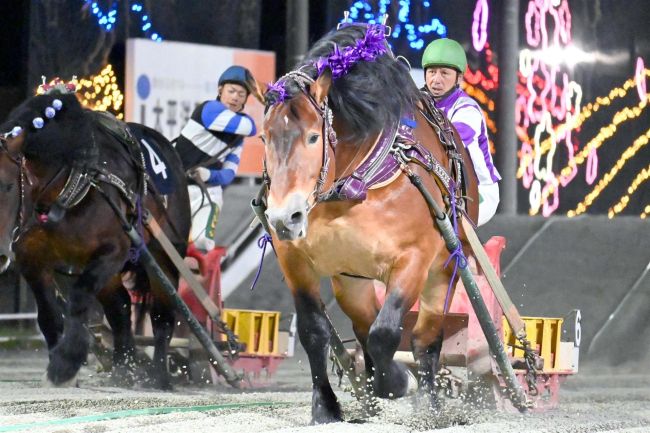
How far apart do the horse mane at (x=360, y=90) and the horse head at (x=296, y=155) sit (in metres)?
0.19

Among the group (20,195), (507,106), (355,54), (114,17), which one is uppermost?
(114,17)

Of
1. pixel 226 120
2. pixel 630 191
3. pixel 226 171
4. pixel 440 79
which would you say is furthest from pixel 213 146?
pixel 630 191

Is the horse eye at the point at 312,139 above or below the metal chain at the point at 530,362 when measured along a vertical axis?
above

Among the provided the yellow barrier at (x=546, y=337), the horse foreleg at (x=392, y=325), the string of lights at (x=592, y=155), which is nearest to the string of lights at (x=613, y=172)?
the string of lights at (x=592, y=155)

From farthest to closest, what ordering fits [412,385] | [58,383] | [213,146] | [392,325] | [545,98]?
[545,98]
[213,146]
[58,383]
[412,385]
[392,325]

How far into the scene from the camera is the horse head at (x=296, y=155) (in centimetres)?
541

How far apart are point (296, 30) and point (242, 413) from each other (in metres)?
5.92

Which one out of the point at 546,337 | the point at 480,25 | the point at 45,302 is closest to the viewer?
the point at 546,337

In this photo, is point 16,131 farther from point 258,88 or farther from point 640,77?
point 640,77

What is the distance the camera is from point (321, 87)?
18.8 feet

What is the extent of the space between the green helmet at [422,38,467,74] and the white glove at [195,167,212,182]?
250 cm

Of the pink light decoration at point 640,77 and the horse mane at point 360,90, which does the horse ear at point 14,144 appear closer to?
the horse mane at point 360,90

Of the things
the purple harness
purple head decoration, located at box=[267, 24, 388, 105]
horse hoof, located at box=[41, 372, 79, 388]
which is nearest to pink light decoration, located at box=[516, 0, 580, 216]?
horse hoof, located at box=[41, 372, 79, 388]

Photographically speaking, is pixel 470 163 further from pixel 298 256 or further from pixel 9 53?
pixel 9 53
